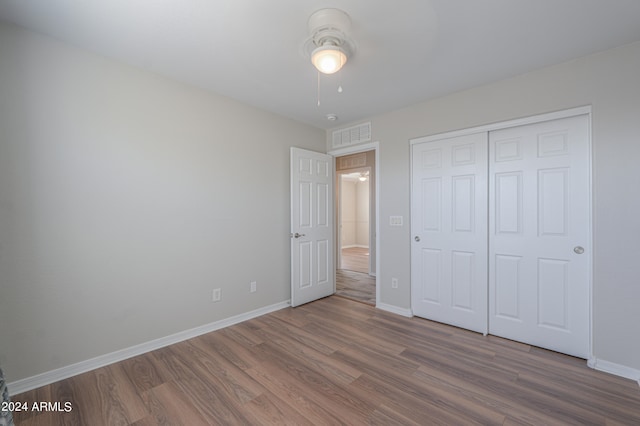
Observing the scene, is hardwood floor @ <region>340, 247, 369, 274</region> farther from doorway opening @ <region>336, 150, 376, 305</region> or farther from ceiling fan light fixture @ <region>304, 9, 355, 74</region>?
ceiling fan light fixture @ <region>304, 9, 355, 74</region>

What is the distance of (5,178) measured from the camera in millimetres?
1905

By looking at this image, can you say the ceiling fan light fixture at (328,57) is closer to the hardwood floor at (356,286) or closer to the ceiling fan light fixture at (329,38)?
the ceiling fan light fixture at (329,38)

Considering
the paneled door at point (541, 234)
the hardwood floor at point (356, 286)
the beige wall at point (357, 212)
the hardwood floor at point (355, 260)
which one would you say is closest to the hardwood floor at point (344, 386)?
the paneled door at point (541, 234)

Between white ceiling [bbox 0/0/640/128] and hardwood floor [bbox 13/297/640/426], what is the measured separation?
2586mm

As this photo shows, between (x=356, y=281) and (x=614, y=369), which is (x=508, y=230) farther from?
(x=356, y=281)

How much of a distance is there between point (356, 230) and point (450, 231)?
7013 millimetres

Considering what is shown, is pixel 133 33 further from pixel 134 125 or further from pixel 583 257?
pixel 583 257

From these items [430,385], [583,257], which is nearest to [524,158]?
[583,257]

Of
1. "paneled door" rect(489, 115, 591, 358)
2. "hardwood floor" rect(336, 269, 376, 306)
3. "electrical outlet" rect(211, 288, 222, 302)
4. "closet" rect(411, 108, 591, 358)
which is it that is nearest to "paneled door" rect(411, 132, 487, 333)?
"closet" rect(411, 108, 591, 358)

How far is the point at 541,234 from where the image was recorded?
8.48ft

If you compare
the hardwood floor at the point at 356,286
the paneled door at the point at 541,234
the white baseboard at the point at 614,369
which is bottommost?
the hardwood floor at the point at 356,286

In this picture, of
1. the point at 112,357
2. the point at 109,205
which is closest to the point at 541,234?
the point at 109,205

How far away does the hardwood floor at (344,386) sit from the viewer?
1.74m

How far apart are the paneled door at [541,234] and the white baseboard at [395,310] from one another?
873 millimetres
